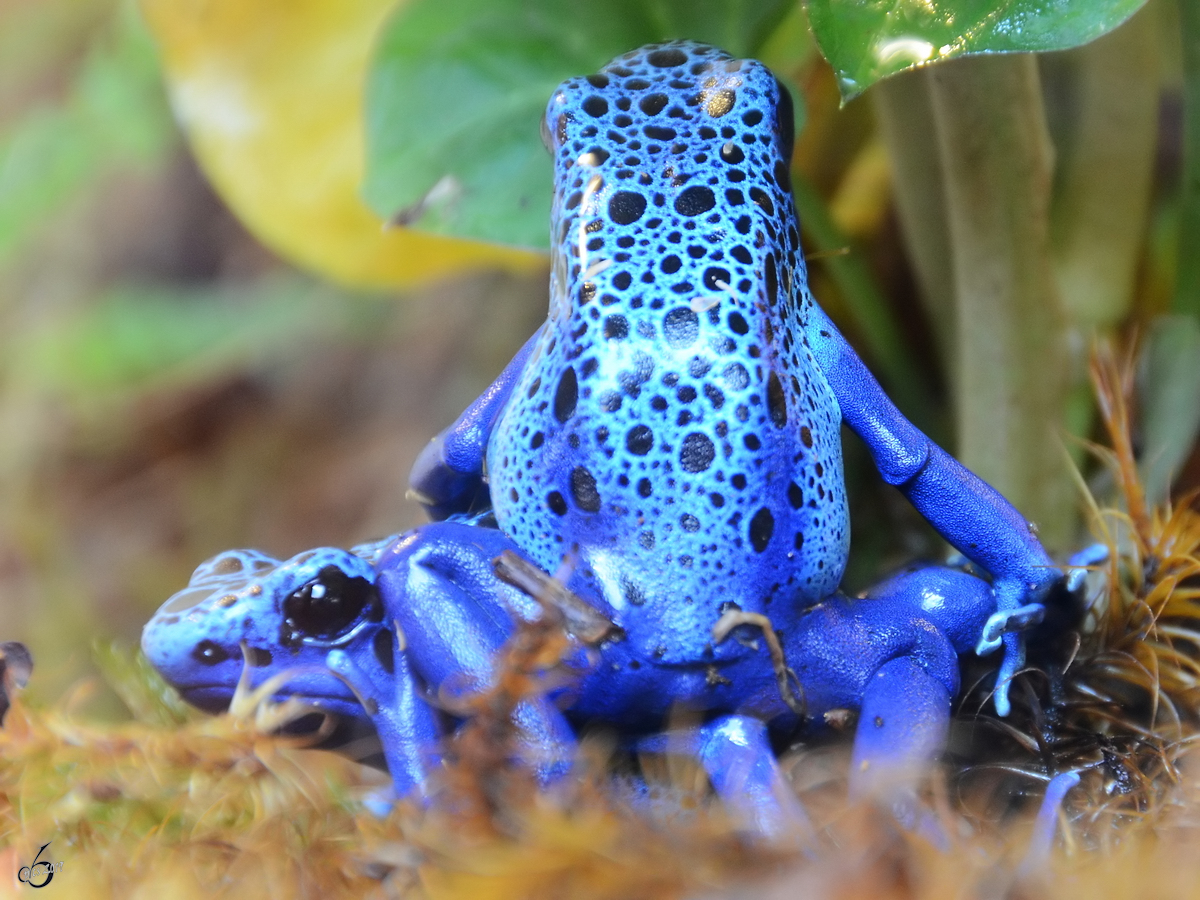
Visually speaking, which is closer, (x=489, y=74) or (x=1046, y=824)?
(x=1046, y=824)

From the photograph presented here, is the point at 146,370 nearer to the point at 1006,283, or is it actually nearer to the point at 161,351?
the point at 161,351

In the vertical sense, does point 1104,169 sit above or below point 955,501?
above

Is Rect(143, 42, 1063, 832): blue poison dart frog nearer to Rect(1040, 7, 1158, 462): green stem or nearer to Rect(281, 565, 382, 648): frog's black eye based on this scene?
Rect(281, 565, 382, 648): frog's black eye

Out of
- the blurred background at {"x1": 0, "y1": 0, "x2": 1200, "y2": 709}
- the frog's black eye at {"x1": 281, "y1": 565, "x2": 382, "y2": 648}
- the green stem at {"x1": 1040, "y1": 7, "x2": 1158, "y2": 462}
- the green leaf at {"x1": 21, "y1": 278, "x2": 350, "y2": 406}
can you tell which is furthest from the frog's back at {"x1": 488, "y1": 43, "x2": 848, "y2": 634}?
the green leaf at {"x1": 21, "y1": 278, "x2": 350, "y2": 406}

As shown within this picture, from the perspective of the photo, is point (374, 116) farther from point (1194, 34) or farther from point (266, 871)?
point (1194, 34)

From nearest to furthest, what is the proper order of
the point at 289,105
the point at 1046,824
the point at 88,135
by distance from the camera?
the point at 1046,824 → the point at 289,105 → the point at 88,135

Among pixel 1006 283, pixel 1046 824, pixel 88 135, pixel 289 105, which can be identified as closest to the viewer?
pixel 1046 824

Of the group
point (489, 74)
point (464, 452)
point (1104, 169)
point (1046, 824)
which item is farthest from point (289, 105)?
point (1046, 824)
